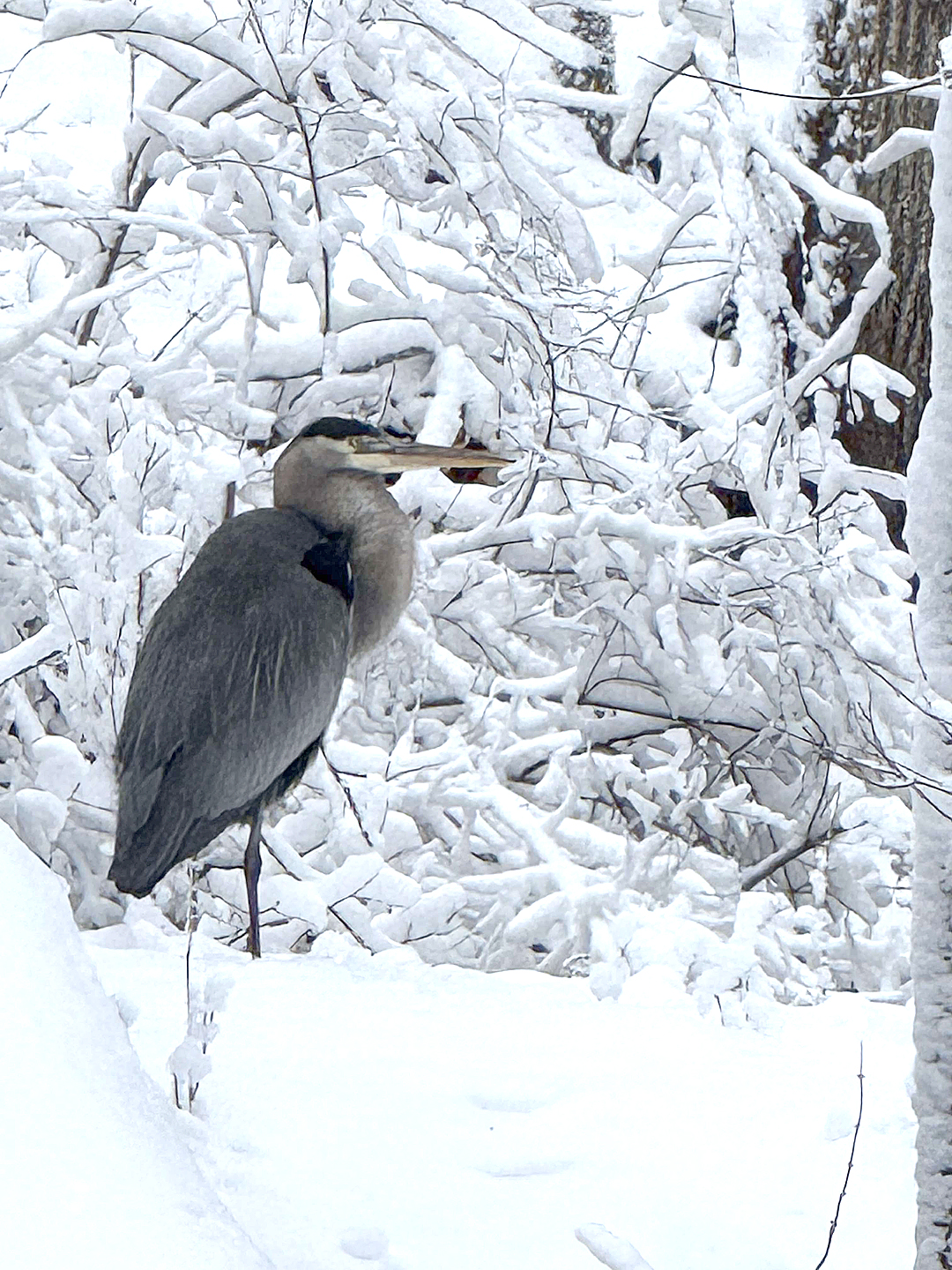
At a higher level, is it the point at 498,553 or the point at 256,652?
the point at 256,652

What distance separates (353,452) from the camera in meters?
3.88

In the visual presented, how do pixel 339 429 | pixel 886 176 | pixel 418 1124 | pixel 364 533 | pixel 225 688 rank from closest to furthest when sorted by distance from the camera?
pixel 418 1124, pixel 225 688, pixel 339 429, pixel 364 533, pixel 886 176

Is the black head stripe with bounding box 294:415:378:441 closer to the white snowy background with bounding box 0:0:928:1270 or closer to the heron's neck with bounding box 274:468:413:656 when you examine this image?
the heron's neck with bounding box 274:468:413:656

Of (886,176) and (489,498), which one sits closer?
(489,498)

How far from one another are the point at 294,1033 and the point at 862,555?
2221 millimetres

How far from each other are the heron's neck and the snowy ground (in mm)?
1103

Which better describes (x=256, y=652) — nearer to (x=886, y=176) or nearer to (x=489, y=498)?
(x=489, y=498)

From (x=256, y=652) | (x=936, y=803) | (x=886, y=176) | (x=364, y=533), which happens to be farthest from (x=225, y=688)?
(x=886, y=176)

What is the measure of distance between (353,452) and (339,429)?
0.07 meters

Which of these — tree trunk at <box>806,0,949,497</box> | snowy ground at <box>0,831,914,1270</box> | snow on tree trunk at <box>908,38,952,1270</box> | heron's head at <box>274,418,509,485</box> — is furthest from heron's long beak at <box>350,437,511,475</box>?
snow on tree trunk at <box>908,38,952,1270</box>

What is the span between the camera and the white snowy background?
360 cm

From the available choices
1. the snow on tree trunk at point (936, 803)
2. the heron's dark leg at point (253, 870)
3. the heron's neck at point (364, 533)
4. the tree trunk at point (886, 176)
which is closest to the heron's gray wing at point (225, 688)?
the heron's dark leg at point (253, 870)

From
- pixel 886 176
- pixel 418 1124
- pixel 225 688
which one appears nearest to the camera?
pixel 418 1124

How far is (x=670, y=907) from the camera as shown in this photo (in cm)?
373
